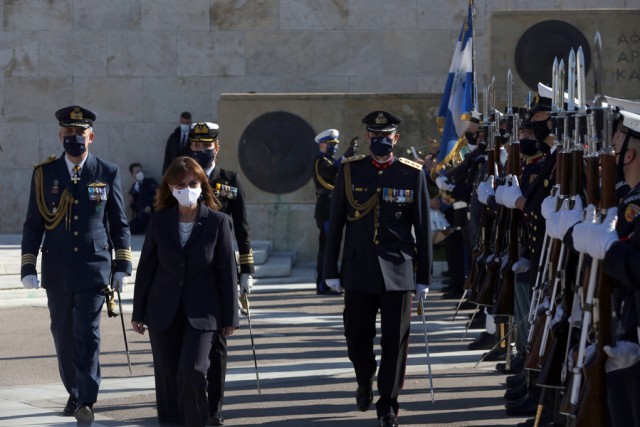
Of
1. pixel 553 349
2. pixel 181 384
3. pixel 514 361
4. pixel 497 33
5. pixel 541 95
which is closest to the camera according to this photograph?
pixel 553 349

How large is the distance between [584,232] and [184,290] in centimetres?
289

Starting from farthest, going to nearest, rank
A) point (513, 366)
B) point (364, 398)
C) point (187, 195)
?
point (513, 366) → point (364, 398) → point (187, 195)

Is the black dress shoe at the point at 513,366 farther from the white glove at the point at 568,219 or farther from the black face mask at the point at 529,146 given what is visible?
the white glove at the point at 568,219

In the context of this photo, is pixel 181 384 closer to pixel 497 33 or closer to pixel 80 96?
pixel 497 33

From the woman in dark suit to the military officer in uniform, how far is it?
1150mm

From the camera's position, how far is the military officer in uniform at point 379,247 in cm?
861

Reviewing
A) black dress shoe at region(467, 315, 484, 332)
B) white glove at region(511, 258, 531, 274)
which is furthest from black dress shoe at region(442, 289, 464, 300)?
white glove at region(511, 258, 531, 274)

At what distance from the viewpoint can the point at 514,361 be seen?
9.85 meters

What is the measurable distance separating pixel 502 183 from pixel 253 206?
1085cm

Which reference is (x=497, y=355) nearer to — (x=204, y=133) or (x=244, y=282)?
(x=244, y=282)

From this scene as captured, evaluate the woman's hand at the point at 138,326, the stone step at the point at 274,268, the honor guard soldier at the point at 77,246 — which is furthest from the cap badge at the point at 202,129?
the stone step at the point at 274,268

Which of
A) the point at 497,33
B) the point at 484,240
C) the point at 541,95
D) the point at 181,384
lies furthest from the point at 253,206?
the point at 181,384

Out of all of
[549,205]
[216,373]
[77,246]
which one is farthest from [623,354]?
[77,246]

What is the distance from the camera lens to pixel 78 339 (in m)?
8.72
